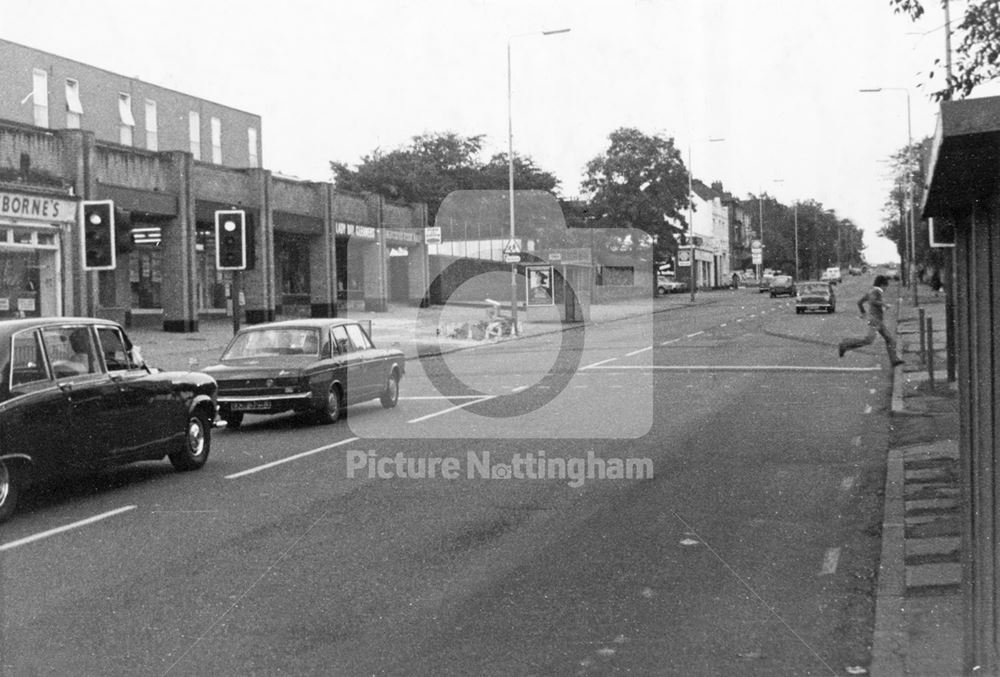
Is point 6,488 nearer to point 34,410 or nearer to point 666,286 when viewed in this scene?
point 34,410

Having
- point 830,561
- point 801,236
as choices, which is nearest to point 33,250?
point 830,561

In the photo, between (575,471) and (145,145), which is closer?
(575,471)

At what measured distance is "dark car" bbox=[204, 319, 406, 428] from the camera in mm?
15406

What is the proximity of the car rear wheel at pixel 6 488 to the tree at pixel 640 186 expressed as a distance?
7512cm

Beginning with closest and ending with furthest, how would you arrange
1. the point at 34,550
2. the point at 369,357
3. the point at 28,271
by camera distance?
1. the point at 34,550
2. the point at 369,357
3. the point at 28,271

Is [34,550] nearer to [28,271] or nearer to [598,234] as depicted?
[28,271]

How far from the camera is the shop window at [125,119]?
45.8 meters

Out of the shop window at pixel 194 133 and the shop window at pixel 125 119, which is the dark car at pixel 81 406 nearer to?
the shop window at pixel 125 119

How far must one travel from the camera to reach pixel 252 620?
6309 mm

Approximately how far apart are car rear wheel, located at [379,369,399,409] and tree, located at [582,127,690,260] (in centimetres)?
6565

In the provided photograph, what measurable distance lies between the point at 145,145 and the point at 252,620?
43838 millimetres

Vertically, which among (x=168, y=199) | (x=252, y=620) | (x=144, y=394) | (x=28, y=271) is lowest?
(x=252, y=620)

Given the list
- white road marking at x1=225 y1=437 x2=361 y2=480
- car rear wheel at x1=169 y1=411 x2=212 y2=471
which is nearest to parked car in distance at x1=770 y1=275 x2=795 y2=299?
white road marking at x1=225 y1=437 x2=361 y2=480

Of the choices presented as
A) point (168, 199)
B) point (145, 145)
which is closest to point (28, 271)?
point (168, 199)
